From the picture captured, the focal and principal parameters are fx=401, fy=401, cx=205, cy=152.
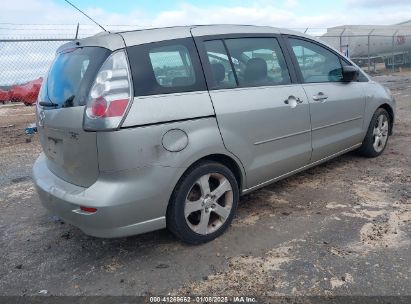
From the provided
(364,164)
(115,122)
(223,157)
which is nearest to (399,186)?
(364,164)

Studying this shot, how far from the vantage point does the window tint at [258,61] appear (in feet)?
11.7

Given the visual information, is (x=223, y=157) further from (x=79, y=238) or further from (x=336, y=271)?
(x=79, y=238)

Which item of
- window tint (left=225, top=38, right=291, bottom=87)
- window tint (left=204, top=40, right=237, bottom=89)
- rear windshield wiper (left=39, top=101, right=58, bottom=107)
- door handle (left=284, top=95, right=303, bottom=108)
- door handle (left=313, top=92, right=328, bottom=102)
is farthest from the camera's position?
door handle (left=313, top=92, right=328, bottom=102)

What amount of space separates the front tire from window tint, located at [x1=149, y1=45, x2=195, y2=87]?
26.6 inches

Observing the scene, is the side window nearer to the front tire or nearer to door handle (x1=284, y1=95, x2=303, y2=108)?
door handle (x1=284, y1=95, x2=303, y2=108)

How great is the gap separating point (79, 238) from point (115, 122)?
1419mm

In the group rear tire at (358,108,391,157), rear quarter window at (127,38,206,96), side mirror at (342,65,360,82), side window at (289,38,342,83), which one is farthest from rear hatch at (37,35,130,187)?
rear tire at (358,108,391,157)

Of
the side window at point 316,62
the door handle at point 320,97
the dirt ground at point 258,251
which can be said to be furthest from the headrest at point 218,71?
the dirt ground at point 258,251

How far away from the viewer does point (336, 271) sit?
284 centimetres

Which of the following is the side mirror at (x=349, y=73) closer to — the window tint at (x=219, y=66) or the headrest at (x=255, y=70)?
the headrest at (x=255, y=70)

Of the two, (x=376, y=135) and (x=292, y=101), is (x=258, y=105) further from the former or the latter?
(x=376, y=135)

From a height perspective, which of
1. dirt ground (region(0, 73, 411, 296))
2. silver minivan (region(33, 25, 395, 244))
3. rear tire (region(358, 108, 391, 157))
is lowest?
dirt ground (region(0, 73, 411, 296))

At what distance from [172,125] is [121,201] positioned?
659 millimetres

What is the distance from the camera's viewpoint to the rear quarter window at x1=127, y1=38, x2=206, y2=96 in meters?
2.91
